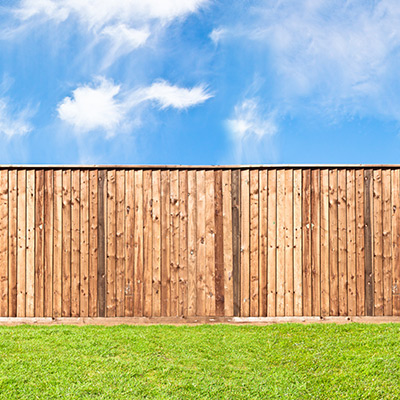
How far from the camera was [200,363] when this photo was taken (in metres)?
3.67

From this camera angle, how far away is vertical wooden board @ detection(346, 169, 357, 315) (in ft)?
17.7

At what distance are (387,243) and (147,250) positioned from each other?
3.84m

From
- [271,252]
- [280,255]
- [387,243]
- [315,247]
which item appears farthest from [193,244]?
[387,243]

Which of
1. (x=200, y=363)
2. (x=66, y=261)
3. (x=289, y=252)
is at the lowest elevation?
(x=200, y=363)

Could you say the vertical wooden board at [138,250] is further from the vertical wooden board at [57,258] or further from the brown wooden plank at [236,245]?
the brown wooden plank at [236,245]

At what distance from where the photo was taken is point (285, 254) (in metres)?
5.35

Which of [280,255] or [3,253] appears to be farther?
[3,253]

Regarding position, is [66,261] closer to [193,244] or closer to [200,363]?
[193,244]

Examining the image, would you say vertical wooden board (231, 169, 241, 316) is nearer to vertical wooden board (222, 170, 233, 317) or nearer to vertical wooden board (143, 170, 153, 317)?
vertical wooden board (222, 170, 233, 317)

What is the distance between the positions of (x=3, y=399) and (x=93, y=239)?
2671mm

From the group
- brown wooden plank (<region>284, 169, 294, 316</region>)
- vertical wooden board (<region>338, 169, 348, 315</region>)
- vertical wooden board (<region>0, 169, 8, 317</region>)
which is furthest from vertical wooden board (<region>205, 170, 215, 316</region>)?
vertical wooden board (<region>0, 169, 8, 317</region>)

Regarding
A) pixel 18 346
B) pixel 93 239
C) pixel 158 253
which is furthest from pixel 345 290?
pixel 18 346

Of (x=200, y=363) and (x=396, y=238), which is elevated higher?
(x=396, y=238)

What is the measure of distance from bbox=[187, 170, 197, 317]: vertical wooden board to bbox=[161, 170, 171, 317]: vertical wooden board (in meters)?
0.32
